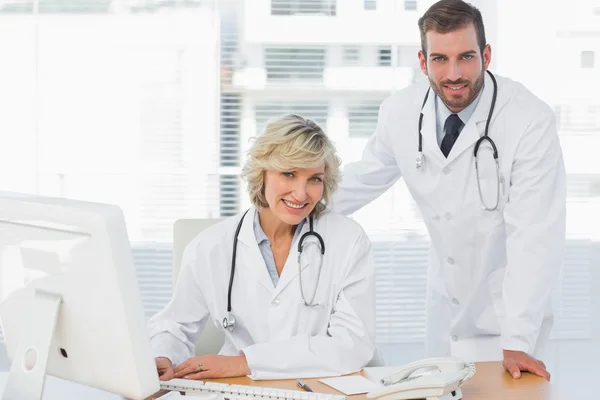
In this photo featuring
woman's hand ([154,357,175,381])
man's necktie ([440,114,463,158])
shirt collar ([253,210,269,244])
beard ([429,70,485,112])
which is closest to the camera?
woman's hand ([154,357,175,381])

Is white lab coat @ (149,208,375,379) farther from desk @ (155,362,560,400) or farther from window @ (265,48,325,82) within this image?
window @ (265,48,325,82)

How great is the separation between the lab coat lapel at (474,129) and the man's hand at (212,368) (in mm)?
849

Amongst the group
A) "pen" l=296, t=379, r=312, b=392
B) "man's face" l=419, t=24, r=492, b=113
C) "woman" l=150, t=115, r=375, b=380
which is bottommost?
"pen" l=296, t=379, r=312, b=392

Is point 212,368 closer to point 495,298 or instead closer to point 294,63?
point 495,298

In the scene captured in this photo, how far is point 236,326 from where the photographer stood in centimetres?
188

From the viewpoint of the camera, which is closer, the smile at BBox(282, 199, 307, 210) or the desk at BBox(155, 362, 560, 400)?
the desk at BBox(155, 362, 560, 400)

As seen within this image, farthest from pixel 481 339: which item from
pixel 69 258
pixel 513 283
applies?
pixel 69 258

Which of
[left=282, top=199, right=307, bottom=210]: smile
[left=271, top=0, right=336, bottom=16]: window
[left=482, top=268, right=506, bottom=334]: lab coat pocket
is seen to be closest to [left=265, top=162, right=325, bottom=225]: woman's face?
[left=282, top=199, right=307, bottom=210]: smile

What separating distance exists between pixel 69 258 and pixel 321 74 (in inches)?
110

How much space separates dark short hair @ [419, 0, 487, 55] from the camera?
1.97 m

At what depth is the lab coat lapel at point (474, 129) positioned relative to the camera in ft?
6.87

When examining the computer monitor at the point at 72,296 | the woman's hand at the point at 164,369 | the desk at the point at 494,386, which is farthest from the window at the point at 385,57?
the computer monitor at the point at 72,296

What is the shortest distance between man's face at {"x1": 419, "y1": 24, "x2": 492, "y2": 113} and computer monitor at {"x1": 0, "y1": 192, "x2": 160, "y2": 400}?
1.13m

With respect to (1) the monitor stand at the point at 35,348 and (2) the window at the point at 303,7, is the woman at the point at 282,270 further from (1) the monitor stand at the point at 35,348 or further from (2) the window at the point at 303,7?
(2) the window at the point at 303,7
